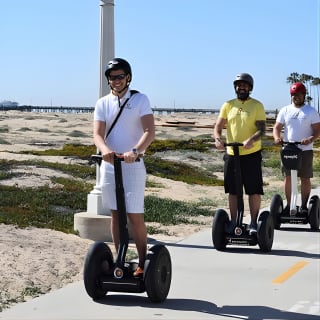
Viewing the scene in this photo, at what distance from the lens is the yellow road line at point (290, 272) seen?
7250 millimetres

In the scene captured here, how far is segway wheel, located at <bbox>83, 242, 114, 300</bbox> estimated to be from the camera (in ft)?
20.4

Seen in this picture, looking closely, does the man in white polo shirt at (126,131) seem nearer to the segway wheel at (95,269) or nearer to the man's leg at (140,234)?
the man's leg at (140,234)

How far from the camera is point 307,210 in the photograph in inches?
421

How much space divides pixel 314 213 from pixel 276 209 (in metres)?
0.50

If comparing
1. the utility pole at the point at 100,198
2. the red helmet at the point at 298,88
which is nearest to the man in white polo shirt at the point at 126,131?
the utility pole at the point at 100,198

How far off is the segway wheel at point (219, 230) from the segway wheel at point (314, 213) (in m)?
2.05

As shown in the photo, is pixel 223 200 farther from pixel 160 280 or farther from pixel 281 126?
pixel 160 280

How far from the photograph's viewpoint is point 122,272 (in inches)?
247

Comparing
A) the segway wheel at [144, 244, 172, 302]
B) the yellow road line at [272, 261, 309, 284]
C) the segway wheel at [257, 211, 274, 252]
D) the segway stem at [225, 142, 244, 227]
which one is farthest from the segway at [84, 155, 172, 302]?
the segway wheel at [257, 211, 274, 252]

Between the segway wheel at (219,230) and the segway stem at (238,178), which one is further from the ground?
the segway stem at (238,178)

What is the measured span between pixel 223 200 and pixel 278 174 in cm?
905

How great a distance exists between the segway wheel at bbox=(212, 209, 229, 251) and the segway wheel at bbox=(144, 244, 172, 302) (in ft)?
8.01

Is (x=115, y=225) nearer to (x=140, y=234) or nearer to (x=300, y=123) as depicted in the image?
(x=140, y=234)

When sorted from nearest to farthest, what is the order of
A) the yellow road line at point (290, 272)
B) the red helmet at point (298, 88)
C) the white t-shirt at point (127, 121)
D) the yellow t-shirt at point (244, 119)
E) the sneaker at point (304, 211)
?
the white t-shirt at point (127, 121) → the yellow road line at point (290, 272) → the yellow t-shirt at point (244, 119) → the red helmet at point (298, 88) → the sneaker at point (304, 211)
